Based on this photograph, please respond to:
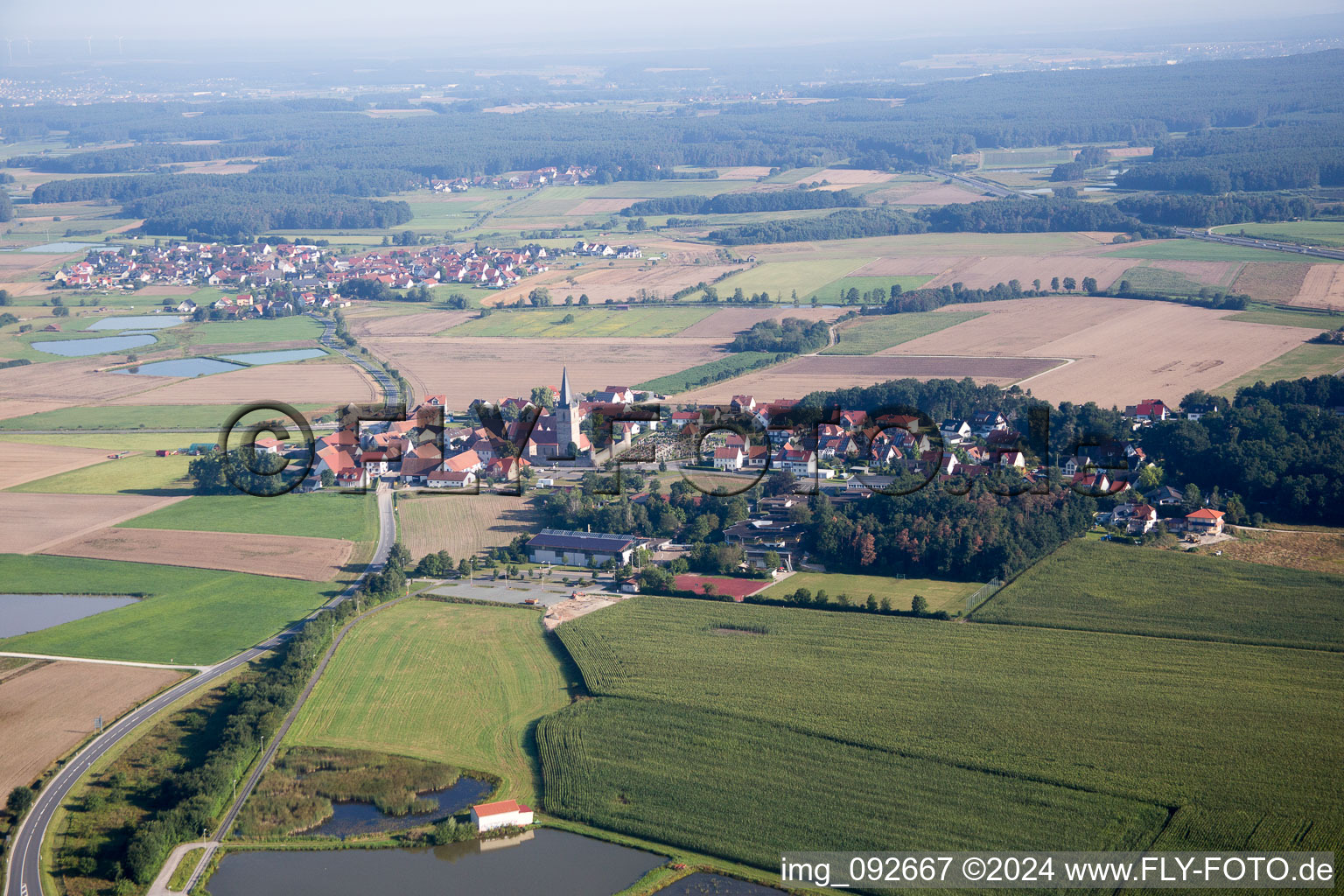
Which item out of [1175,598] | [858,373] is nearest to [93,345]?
[858,373]

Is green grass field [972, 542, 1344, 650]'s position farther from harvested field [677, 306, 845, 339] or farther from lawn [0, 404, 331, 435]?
harvested field [677, 306, 845, 339]

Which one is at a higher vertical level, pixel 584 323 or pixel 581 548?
pixel 584 323

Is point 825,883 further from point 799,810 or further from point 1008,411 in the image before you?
point 1008,411

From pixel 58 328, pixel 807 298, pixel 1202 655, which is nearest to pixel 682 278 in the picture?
pixel 807 298

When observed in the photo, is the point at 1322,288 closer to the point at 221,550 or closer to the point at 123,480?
the point at 221,550

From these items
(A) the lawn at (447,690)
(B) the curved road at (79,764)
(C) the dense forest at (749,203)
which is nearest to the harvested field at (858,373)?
(B) the curved road at (79,764)
